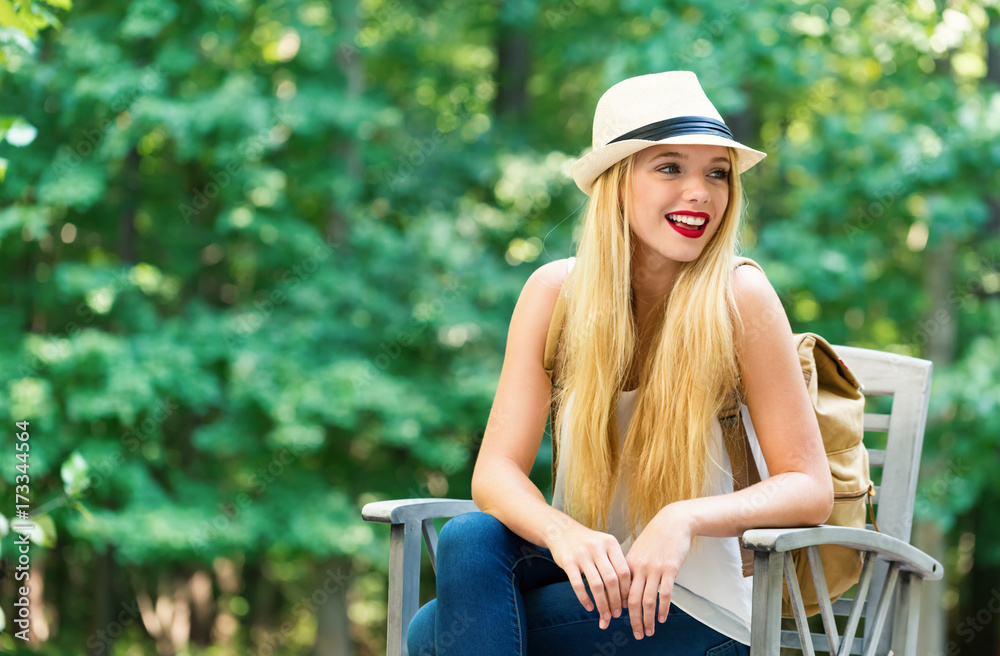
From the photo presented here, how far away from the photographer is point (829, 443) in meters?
1.53

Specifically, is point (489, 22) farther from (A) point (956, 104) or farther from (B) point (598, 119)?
(B) point (598, 119)

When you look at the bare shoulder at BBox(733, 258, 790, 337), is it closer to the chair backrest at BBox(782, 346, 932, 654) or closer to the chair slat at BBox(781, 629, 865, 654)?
the chair backrest at BBox(782, 346, 932, 654)

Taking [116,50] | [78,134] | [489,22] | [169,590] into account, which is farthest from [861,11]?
[169,590]

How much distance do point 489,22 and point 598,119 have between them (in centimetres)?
449

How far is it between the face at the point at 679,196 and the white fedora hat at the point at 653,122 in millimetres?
27

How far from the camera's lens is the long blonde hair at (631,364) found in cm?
140

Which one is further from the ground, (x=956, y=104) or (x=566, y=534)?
(x=956, y=104)

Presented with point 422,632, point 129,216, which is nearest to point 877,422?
point 422,632

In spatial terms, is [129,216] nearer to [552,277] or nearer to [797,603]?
[552,277]

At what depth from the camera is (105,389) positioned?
457cm

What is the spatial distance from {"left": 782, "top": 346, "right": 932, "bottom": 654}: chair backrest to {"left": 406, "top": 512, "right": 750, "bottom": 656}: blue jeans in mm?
412

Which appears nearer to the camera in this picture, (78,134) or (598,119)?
(598,119)

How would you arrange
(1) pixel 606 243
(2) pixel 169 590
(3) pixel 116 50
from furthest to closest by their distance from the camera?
(2) pixel 169 590 < (3) pixel 116 50 < (1) pixel 606 243

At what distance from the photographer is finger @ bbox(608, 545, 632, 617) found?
1.26 metres
